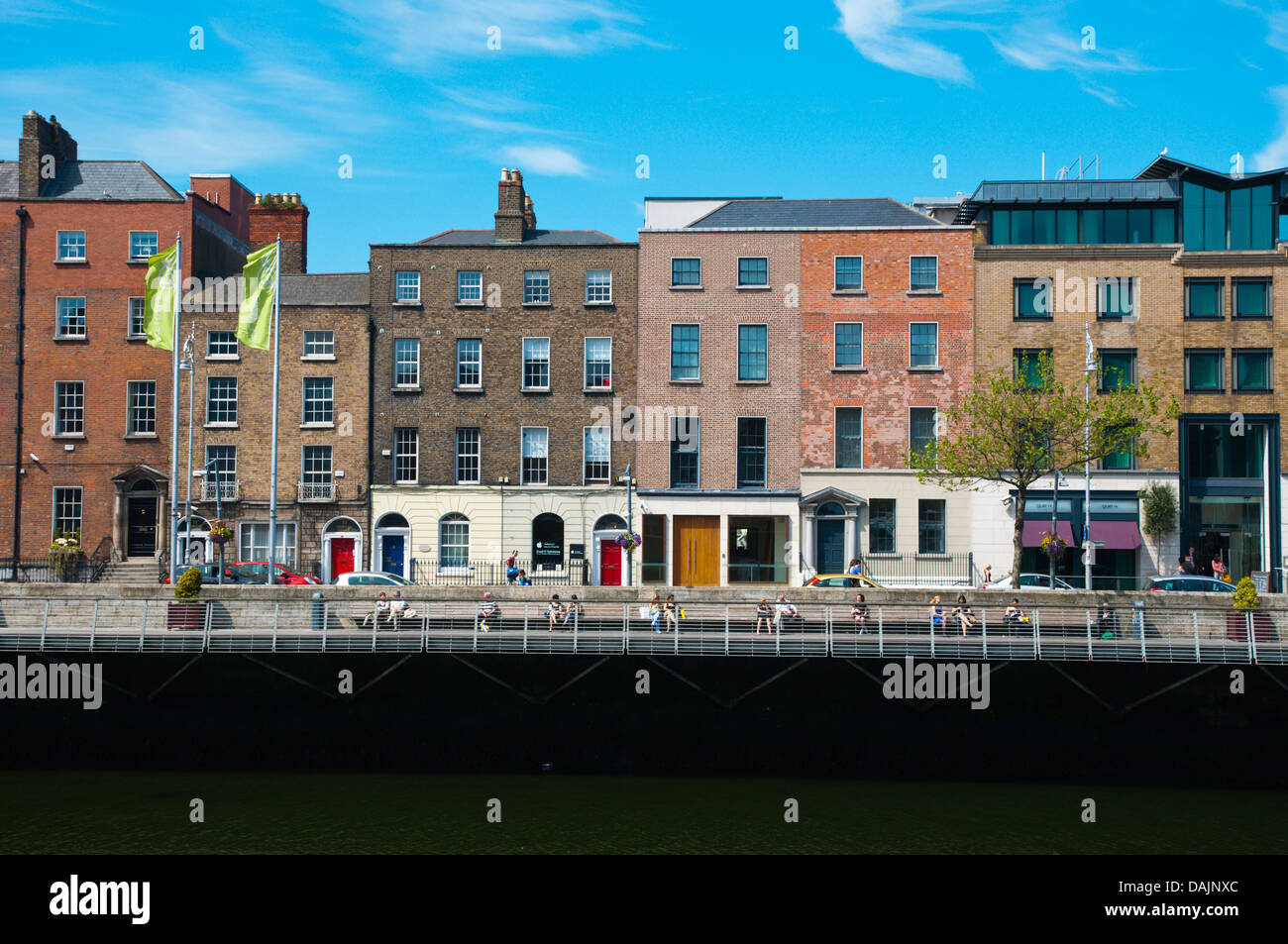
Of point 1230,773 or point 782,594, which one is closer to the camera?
point 1230,773

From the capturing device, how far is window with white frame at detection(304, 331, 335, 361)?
44156 millimetres

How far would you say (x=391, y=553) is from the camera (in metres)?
43.8

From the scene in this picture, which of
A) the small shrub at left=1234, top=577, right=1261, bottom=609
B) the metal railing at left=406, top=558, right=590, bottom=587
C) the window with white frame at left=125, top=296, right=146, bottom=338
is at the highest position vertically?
the window with white frame at left=125, top=296, right=146, bottom=338

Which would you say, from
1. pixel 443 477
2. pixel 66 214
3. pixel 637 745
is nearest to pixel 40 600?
pixel 637 745

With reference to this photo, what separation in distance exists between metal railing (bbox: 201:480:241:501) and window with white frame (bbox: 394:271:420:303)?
31.3 feet

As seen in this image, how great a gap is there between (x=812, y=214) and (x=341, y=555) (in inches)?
898

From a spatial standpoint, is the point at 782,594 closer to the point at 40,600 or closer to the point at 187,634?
the point at 187,634

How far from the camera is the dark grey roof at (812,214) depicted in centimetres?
4462

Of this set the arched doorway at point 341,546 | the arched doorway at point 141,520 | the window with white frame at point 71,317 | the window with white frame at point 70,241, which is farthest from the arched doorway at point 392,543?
the window with white frame at point 70,241

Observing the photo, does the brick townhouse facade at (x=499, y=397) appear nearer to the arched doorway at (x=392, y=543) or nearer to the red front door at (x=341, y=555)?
the arched doorway at (x=392, y=543)

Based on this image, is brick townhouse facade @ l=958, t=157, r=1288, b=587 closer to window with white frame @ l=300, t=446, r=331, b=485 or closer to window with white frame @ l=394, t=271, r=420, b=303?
window with white frame @ l=394, t=271, r=420, b=303

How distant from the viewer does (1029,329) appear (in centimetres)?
4297

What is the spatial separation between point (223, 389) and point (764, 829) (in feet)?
103

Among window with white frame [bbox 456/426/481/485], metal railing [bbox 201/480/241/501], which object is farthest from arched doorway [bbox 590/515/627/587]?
metal railing [bbox 201/480/241/501]
